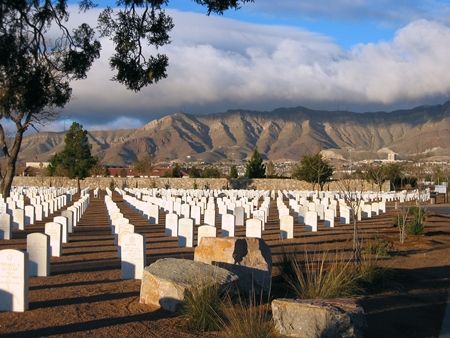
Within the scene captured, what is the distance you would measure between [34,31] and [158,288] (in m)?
5.16

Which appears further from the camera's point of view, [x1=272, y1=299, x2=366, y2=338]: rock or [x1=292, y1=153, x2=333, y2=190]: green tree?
[x1=292, y1=153, x2=333, y2=190]: green tree

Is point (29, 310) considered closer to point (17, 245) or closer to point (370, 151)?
point (17, 245)

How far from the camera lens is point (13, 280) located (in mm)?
9656

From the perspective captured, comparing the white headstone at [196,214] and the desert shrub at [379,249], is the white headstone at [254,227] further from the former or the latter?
the white headstone at [196,214]

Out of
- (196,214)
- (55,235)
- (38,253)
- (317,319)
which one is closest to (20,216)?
(196,214)

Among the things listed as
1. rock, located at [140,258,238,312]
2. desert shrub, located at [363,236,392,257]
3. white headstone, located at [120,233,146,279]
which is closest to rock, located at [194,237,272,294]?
rock, located at [140,258,238,312]

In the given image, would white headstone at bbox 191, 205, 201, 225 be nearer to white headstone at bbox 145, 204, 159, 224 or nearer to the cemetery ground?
white headstone at bbox 145, 204, 159, 224

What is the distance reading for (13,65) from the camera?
11.6 m

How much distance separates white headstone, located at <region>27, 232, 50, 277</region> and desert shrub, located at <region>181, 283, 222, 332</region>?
162 inches

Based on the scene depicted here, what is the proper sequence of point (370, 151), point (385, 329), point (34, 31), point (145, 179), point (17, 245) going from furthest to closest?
point (145, 179) < point (370, 151) < point (17, 245) < point (34, 31) < point (385, 329)

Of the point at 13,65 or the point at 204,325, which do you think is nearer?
the point at 204,325

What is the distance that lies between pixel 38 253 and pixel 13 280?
2.97 meters

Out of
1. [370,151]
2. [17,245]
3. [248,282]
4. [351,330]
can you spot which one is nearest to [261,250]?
[248,282]

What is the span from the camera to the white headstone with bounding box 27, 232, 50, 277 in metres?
12.5
